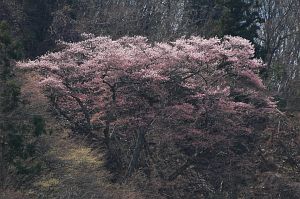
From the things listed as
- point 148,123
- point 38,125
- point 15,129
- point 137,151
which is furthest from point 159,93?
point 15,129

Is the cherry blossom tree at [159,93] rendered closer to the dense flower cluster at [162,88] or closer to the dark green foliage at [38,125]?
Result: the dense flower cluster at [162,88]

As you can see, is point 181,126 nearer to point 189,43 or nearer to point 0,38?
point 189,43

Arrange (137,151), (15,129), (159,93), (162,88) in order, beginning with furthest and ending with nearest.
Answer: (137,151)
(162,88)
(159,93)
(15,129)

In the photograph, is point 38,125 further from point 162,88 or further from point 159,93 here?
point 162,88

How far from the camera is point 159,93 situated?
16125 millimetres

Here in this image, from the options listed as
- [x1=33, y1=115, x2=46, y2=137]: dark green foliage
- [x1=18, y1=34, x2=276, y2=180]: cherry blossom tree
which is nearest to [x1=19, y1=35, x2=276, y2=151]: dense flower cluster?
[x1=18, y1=34, x2=276, y2=180]: cherry blossom tree

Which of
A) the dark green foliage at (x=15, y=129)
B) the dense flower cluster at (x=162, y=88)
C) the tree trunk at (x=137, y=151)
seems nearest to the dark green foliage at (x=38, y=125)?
the dark green foliage at (x=15, y=129)

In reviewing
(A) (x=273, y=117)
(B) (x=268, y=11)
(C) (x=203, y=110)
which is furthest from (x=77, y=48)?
(B) (x=268, y=11)

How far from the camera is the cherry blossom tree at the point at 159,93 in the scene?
53.2ft

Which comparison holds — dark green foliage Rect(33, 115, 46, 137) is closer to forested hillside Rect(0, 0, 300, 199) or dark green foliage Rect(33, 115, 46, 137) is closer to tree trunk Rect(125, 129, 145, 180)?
forested hillside Rect(0, 0, 300, 199)

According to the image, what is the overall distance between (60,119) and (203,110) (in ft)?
15.2

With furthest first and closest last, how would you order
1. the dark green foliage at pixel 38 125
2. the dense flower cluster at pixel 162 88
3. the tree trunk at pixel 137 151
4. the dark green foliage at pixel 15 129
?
the tree trunk at pixel 137 151, the dense flower cluster at pixel 162 88, the dark green foliage at pixel 38 125, the dark green foliage at pixel 15 129

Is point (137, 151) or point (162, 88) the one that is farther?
point (137, 151)

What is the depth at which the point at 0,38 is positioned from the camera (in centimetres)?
1402
